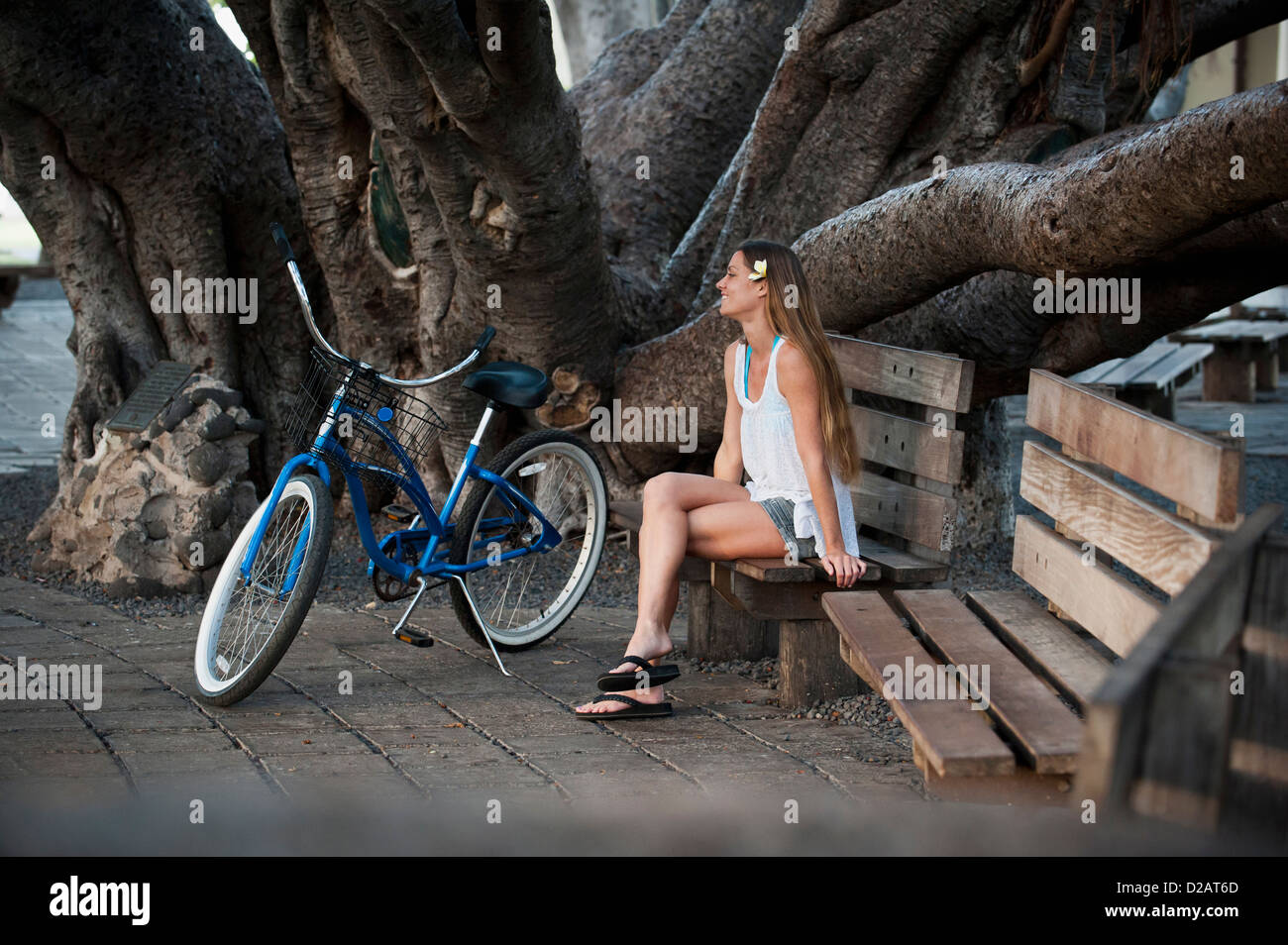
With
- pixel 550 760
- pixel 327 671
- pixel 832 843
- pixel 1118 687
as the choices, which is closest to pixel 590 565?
pixel 327 671

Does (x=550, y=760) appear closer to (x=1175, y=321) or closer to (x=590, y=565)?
(x=590, y=565)

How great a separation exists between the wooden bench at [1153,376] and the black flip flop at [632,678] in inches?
228

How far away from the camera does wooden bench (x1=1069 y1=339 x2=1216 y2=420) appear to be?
9.70 meters

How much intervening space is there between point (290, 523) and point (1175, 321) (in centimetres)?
346

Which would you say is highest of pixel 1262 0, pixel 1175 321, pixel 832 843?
pixel 1262 0

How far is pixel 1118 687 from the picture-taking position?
1.70 metres

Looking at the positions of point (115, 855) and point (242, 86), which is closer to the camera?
point (115, 855)

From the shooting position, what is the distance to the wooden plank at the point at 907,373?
4.29m

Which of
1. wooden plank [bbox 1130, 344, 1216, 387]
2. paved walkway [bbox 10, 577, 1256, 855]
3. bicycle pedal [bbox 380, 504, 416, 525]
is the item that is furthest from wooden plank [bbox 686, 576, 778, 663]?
wooden plank [bbox 1130, 344, 1216, 387]

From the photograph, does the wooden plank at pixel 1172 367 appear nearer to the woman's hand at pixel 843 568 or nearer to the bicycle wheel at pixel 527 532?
the bicycle wheel at pixel 527 532

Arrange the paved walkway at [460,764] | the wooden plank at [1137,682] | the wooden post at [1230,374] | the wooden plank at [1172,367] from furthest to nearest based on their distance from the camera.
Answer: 1. the wooden post at [1230,374]
2. the wooden plank at [1172,367]
3. the paved walkway at [460,764]
4. the wooden plank at [1137,682]

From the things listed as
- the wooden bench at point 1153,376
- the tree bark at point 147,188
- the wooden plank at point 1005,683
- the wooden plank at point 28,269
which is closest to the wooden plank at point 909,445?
the wooden plank at point 1005,683

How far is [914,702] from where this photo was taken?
3.12 meters

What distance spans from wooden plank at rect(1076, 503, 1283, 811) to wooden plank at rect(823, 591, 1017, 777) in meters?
0.64
